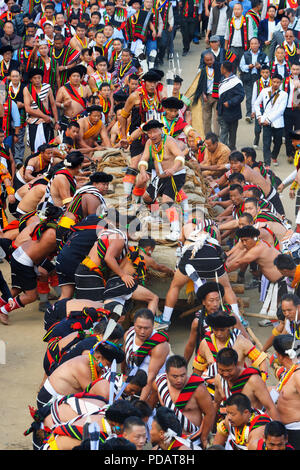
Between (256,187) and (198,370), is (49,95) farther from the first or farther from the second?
(198,370)

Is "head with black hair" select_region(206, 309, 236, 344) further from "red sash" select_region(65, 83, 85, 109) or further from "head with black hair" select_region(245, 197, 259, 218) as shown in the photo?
"red sash" select_region(65, 83, 85, 109)

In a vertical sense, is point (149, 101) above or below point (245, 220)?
above

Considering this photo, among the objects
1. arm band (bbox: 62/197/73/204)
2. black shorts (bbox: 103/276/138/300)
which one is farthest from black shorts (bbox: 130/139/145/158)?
black shorts (bbox: 103/276/138/300)

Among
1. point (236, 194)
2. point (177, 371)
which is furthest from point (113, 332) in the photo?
point (236, 194)

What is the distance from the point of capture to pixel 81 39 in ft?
45.7

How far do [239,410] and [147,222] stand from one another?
368cm

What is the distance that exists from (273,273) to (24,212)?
268 centimetres

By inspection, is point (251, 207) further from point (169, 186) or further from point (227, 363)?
point (227, 363)

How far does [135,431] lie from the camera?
4.95 meters

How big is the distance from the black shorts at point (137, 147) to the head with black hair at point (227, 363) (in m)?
4.48

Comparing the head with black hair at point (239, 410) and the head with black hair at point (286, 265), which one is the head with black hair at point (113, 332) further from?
the head with black hair at point (286, 265)

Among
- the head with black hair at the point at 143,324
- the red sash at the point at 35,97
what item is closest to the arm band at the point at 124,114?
the red sash at the point at 35,97

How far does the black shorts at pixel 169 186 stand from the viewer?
9.08m
